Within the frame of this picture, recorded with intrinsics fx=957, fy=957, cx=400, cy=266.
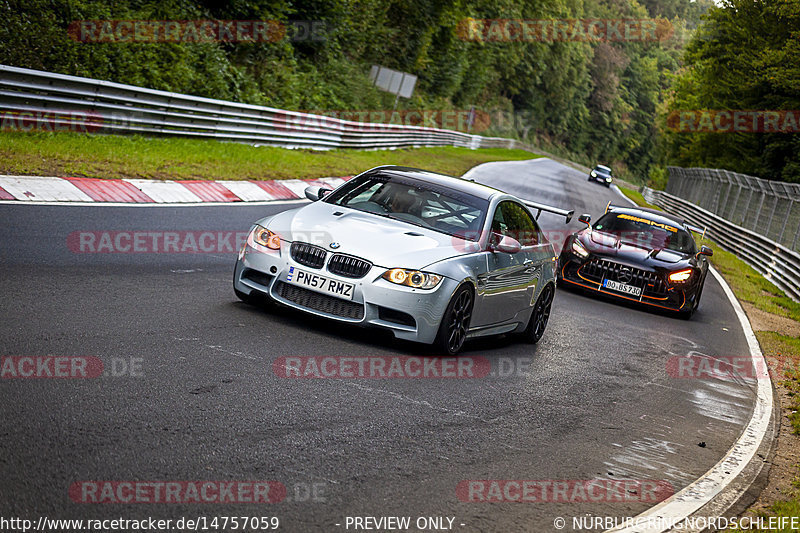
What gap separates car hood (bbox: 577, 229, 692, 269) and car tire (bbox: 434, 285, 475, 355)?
698 centimetres

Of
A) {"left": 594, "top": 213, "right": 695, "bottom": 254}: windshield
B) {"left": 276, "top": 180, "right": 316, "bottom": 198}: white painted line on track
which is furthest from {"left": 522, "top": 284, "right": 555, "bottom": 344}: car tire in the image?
{"left": 276, "top": 180, "right": 316, "bottom": 198}: white painted line on track

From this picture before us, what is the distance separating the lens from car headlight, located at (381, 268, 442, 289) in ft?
25.0

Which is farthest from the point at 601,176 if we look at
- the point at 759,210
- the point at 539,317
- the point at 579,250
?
the point at 539,317

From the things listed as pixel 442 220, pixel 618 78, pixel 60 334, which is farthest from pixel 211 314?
pixel 618 78

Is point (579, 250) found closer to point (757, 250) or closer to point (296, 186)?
point (296, 186)

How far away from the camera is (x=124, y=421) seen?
5004 millimetres

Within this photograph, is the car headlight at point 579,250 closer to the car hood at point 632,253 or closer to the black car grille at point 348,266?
the car hood at point 632,253

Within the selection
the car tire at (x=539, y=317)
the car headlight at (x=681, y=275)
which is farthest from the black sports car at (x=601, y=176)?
the car tire at (x=539, y=317)

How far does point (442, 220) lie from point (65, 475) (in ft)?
16.7

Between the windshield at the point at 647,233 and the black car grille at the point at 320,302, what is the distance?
28.1 feet

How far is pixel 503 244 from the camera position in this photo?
28.6 ft

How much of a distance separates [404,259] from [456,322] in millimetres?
792

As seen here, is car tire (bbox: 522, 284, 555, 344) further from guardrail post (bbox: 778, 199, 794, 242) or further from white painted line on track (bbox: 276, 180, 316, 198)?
guardrail post (bbox: 778, 199, 794, 242)

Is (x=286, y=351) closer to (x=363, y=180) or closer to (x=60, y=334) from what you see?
(x=60, y=334)
